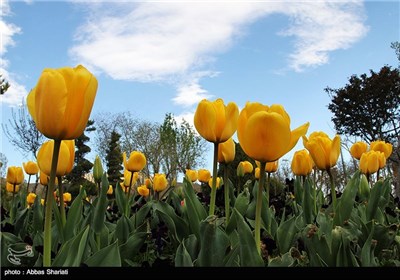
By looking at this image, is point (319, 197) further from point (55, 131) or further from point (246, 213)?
point (55, 131)

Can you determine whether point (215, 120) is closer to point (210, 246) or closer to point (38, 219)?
point (210, 246)

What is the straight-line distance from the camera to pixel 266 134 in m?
1.09

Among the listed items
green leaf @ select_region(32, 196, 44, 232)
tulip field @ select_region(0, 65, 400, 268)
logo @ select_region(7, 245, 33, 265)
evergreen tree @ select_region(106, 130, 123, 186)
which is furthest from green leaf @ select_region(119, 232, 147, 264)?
evergreen tree @ select_region(106, 130, 123, 186)

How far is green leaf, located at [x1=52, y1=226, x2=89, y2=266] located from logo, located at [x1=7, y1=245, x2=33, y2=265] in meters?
0.35

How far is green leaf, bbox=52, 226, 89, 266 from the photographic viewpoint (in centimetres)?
99

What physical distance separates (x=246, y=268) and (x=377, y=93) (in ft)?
66.4

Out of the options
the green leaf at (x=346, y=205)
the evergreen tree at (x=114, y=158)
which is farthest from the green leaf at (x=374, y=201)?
the evergreen tree at (x=114, y=158)

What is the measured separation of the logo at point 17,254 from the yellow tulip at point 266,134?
76 centimetres

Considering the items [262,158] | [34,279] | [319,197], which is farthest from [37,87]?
[319,197]

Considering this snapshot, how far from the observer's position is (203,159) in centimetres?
2673

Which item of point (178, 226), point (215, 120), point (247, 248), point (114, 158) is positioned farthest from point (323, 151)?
point (114, 158)

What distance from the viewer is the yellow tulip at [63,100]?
0.95m

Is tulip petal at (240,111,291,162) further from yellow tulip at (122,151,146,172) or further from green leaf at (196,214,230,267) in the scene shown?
yellow tulip at (122,151,146,172)

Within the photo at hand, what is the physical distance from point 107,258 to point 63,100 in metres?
0.37
